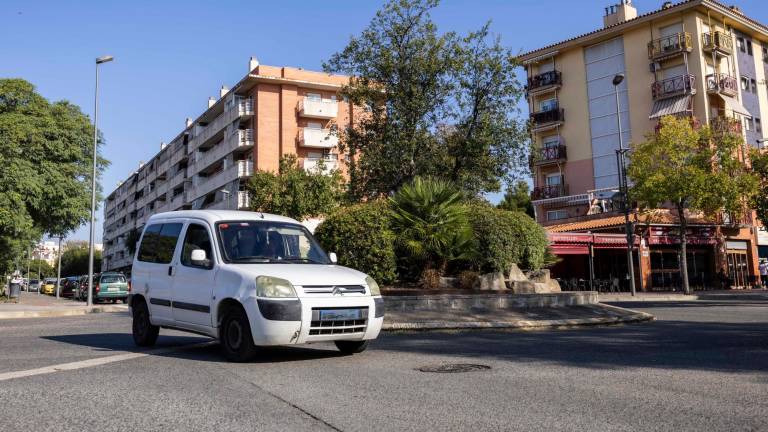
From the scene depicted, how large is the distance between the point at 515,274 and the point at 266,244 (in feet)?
25.2

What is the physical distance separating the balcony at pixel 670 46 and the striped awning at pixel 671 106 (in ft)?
9.08

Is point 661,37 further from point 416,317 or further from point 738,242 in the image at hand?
point 416,317

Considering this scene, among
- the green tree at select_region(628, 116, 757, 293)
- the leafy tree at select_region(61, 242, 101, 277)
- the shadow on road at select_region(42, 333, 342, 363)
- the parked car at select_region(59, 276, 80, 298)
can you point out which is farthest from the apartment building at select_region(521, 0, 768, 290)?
the leafy tree at select_region(61, 242, 101, 277)

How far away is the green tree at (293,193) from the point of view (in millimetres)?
37781

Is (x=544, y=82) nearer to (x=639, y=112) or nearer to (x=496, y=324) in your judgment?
(x=639, y=112)

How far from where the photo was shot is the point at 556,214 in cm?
4512

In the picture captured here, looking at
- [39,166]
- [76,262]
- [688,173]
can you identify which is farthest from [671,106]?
[76,262]

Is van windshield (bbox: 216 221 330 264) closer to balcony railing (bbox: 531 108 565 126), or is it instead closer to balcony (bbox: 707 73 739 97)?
balcony (bbox: 707 73 739 97)

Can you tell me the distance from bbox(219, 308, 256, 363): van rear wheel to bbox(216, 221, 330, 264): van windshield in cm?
70

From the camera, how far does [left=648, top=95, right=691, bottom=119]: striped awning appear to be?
39.0m

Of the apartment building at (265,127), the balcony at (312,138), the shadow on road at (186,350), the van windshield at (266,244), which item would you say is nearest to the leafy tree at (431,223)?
the shadow on road at (186,350)

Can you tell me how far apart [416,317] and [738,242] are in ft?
119

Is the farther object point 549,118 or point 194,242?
point 549,118

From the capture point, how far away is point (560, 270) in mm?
38500
